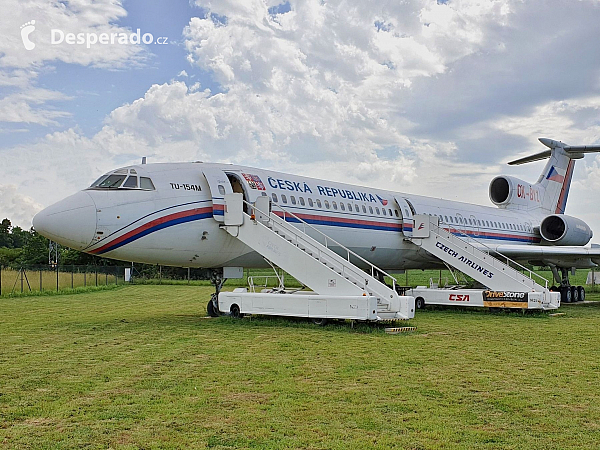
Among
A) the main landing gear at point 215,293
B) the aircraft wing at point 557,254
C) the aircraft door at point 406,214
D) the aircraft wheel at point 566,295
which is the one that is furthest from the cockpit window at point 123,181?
the aircraft wheel at point 566,295

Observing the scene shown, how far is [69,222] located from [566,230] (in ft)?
79.1

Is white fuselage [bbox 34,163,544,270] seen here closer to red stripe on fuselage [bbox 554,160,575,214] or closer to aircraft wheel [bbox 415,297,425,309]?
aircraft wheel [bbox 415,297,425,309]

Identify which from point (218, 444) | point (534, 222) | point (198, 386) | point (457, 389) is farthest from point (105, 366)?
point (534, 222)

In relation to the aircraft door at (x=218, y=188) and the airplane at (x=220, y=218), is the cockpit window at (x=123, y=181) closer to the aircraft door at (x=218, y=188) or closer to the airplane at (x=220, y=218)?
the airplane at (x=220, y=218)

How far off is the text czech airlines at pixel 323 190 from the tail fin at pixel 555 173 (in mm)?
17041

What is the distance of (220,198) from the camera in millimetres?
15977

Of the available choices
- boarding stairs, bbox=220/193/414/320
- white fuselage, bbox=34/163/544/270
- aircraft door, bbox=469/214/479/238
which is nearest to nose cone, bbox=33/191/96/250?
white fuselage, bbox=34/163/544/270

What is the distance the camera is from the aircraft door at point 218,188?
15.8 meters

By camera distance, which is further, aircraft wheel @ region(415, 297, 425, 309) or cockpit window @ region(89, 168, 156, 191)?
aircraft wheel @ region(415, 297, 425, 309)

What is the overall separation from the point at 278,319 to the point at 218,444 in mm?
10360

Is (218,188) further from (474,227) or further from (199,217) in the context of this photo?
(474,227)

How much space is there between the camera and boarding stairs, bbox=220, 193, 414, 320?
14.3 m

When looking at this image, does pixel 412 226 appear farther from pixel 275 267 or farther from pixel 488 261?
pixel 275 267

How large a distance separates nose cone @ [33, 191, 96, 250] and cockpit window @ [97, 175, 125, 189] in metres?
0.86
